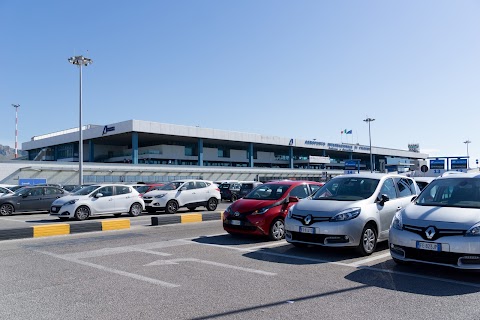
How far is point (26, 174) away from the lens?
41.9 meters

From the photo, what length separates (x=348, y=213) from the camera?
→ 8305mm

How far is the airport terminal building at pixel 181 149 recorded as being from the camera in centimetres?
5588

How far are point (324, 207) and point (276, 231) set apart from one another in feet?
7.81

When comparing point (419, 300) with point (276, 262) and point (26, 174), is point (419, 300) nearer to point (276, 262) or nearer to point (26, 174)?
point (276, 262)

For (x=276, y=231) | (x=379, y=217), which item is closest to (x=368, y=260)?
(x=379, y=217)

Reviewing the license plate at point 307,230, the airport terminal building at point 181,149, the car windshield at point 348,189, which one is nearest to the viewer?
the license plate at point 307,230

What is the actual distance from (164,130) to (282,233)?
154 feet

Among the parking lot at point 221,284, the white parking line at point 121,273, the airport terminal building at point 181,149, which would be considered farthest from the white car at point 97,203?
the airport terminal building at point 181,149

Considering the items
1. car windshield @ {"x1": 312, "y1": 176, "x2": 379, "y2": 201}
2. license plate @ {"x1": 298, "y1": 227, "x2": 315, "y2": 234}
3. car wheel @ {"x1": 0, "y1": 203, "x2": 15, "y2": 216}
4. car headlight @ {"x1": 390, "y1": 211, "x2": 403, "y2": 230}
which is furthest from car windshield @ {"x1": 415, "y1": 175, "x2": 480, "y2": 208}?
car wheel @ {"x1": 0, "y1": 203, "x2": 15, "y2": 216}

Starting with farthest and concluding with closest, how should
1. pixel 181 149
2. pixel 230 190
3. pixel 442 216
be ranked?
pixel 181 149
pixel 230 190
pixel 442 216

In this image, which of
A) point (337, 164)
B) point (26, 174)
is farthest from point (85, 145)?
point (337, 164)

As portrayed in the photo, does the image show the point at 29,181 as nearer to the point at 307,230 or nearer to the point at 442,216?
the point at 307,230

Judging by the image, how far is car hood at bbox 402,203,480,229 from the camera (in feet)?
21.2

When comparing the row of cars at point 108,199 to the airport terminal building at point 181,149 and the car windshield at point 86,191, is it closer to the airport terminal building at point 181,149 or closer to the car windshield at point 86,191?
the car windshield at point 86,191
